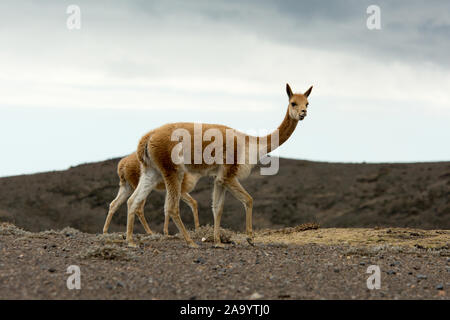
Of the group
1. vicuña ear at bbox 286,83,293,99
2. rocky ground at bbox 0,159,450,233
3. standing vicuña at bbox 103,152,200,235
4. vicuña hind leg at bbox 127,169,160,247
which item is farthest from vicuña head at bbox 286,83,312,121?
rocky ground at bbox 0,159,450,233

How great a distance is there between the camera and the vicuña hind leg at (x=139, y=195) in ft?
33.4

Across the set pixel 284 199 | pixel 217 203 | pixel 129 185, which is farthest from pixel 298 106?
pixel 284 199

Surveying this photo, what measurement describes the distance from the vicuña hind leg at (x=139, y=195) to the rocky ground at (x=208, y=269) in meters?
0.31

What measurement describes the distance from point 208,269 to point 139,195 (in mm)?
2740

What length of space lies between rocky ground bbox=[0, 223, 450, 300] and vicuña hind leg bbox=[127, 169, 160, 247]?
0.31 meters

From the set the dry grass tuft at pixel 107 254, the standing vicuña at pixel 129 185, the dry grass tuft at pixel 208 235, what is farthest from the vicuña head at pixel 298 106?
the dry grass tuft at pixel 107 254

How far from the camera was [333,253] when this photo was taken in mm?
10375

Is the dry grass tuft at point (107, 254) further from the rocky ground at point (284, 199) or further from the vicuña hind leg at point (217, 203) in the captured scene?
the rocky ground at point (284, 199)

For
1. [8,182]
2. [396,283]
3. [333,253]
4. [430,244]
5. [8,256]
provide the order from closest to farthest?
[396,283], [8,256], [333,253], [430,244], [8,182]

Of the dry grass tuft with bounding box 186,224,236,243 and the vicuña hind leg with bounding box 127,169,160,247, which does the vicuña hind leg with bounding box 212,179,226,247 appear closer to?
the dry grass tuft with bounding box 186,224,236,243

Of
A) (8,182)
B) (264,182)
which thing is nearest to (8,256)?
(8,182)
